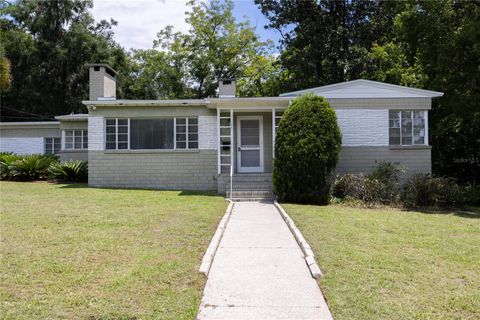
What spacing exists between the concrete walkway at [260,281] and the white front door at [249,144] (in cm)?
840

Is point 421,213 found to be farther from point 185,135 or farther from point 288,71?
point 288,71

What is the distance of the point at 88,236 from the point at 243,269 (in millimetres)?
3139

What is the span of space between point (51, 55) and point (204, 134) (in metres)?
23.6

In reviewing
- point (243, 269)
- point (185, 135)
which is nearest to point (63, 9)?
point (185, 135)

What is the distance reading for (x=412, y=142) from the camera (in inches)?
611

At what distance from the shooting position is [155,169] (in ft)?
54.4

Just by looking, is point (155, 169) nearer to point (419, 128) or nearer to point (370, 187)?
point (370, 187)

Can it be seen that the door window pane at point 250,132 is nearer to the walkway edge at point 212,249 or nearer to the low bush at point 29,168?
the walkway edge at point 212,249

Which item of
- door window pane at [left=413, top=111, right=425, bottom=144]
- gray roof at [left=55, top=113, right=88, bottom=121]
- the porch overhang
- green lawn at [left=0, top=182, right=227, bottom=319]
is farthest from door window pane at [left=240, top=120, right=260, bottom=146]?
gray roof at [left=55, top=113, right=88, bottom=121]

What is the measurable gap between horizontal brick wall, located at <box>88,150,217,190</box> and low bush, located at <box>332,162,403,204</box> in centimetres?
525

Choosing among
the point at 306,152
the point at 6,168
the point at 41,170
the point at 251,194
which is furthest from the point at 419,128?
the point at 6,168

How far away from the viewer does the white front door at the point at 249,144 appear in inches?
659

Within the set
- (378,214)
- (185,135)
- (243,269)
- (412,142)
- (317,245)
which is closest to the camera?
(243,269)

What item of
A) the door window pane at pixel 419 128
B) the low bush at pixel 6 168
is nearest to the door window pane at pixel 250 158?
the door window pane at pixel 419 128
